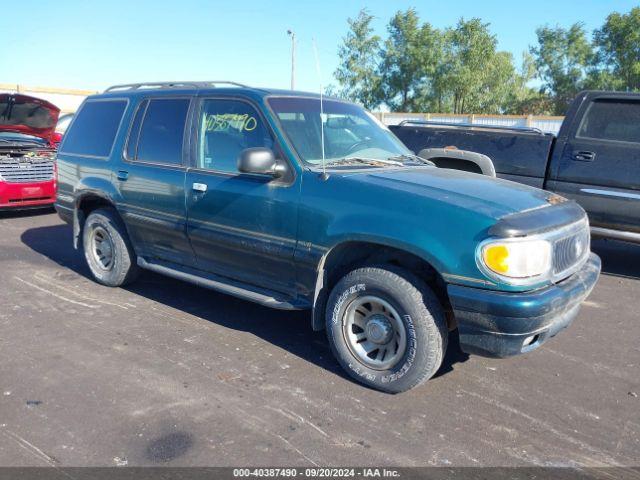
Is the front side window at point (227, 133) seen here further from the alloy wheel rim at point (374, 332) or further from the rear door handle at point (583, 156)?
the rear door handle at point (583, 156)

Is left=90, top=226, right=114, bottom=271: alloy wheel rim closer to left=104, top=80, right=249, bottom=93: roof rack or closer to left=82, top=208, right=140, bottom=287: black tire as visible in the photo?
left=82, top=208, right=140, bottom=287: black tire

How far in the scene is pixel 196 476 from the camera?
2.76 m

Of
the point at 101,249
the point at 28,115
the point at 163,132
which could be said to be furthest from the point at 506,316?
the point at 28,115

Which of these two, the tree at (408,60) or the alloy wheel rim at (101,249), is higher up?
the tree at (408,60)

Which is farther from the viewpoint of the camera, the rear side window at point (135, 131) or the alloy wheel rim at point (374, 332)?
the rear side window at point (135, 131)

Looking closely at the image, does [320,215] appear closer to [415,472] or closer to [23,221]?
[415,472]

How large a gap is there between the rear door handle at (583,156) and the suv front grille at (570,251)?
2637mm

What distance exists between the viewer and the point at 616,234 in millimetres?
6121

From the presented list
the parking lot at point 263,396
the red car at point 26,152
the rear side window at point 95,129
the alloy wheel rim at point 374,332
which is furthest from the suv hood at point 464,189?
the red car at point 26,152

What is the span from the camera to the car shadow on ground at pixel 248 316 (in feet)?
14.0

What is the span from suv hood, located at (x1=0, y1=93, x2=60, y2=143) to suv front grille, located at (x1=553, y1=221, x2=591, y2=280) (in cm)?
932

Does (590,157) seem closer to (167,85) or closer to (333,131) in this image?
(333,131)

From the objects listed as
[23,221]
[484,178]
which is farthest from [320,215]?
[23,221]

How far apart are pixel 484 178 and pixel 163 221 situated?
2611 mm
